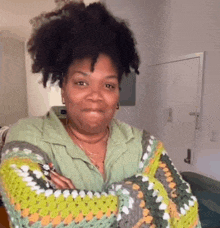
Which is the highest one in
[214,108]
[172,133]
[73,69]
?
[73,69]

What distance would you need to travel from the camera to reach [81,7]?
68 centimetres

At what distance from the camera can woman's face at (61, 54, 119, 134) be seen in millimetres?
628

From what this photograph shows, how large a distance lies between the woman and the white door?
4.17 feet

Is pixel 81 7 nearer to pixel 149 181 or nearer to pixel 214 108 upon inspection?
pixel 149 181

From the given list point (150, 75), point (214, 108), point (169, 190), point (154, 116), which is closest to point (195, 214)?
point (169, 190)

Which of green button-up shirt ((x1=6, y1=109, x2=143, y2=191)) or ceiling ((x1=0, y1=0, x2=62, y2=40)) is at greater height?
ceiling ((x1=0, y1=0, x2=62, y2=40))

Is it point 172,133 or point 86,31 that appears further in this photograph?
point 172,133

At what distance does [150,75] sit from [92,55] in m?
1.83

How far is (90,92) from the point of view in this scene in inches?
24.7

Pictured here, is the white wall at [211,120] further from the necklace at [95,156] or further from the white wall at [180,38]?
the necklace at [95,156]

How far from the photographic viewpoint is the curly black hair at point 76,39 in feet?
2.10

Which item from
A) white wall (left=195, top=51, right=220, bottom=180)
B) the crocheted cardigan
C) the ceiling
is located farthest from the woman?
the ceiling

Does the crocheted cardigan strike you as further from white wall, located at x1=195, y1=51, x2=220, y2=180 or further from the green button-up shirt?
white wall, located at x1=195, y1=51, x2=220, y2=180

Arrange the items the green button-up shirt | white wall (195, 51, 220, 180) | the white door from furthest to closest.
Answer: the white door
white wall (195, 51, 220, 180)
the green button-up shirt
